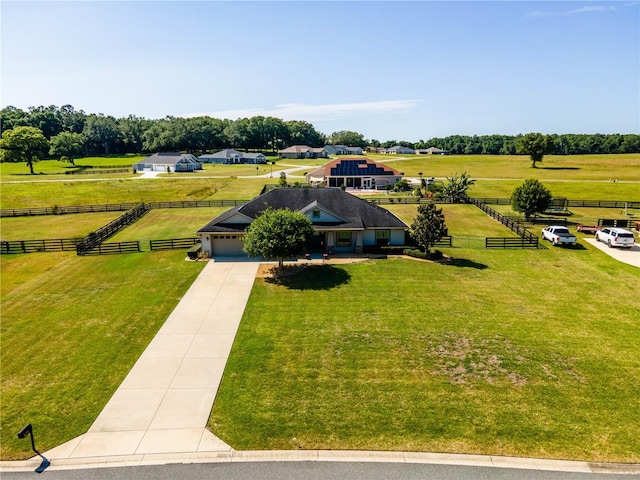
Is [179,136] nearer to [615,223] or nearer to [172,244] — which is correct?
[172,244]

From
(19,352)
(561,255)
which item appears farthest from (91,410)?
(561,255)

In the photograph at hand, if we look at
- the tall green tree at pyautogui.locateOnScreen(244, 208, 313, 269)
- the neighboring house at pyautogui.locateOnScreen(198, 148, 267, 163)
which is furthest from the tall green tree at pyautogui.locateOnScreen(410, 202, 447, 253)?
the neighboring house at pyautogui.locateOnScreen(198, 148, 267, 163)

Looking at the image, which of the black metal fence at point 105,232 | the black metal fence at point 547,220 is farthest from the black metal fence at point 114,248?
the black metal fence at point 547,220

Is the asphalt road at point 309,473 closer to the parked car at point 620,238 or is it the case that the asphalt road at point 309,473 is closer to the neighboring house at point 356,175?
the parked car at point 620,238

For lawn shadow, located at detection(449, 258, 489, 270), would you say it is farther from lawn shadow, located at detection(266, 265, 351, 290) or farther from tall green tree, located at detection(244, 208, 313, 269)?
tall green tree, located at detection(244, 208, 313, 269)

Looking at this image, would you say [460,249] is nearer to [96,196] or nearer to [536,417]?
[536,417]
